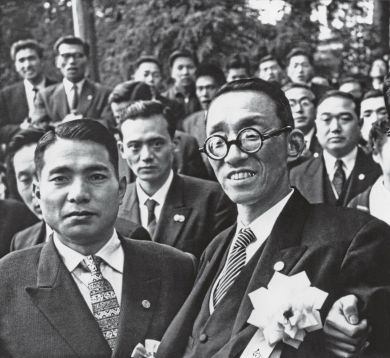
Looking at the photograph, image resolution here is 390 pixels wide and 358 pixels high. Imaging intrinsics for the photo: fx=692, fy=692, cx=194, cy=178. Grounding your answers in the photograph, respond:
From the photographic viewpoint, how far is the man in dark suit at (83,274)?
3088mm

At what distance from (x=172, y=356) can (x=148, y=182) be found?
245 centimetres

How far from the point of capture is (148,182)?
17.4 ft

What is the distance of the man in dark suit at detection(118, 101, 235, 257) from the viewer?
→ 5.02m

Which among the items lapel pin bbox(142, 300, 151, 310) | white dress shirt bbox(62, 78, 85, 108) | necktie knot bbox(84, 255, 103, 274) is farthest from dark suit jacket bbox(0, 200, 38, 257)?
white dress shirt bbox(62, 78, 85, 108)

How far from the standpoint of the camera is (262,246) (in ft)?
9.71

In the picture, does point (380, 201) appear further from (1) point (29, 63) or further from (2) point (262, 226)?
(1) point (29, 63)

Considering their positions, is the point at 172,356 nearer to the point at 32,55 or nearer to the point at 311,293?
the point at 311,293

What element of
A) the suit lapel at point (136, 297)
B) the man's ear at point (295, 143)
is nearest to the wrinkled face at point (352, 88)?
the man's ear at point (295, 143)

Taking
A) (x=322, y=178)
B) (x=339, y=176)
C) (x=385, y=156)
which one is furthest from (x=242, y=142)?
(x=339, y=176)

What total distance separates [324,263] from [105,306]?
3.58 feet

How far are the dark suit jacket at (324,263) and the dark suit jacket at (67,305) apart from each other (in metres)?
0.28

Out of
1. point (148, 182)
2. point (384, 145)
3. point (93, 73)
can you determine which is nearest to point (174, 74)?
point (93, 73)

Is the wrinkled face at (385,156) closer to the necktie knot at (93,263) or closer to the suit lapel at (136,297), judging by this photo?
the suit lapel at (136,297)

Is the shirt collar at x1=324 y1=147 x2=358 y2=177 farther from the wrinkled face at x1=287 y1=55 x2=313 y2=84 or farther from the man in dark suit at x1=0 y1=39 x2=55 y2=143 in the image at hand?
the man in dark suit at x1=0 y1=39 x2=55 y2=143
